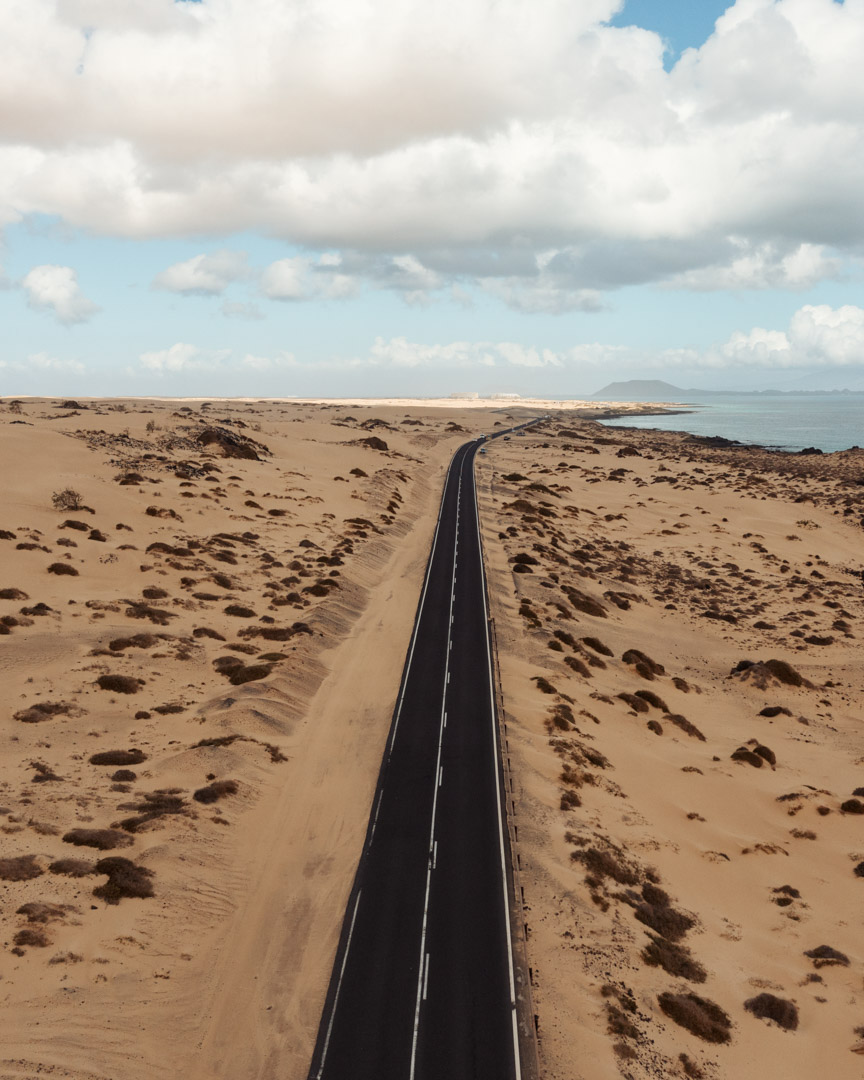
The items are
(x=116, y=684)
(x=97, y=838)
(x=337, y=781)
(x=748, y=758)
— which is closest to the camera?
(x=97, y=838)

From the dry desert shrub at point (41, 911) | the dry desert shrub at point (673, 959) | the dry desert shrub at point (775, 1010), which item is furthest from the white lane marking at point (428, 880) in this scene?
the dry desert shrub at point (41, 911)

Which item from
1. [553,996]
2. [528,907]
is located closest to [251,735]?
[528,907]

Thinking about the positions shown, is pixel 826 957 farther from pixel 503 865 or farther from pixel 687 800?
pixel 503 865

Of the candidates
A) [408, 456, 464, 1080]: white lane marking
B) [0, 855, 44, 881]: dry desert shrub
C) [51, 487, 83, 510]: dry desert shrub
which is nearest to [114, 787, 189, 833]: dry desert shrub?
[0, 855, 44, 881]: dry desert shrub

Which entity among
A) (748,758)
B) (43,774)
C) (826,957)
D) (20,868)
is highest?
(43,774)

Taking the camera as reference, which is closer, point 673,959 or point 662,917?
point 673,959

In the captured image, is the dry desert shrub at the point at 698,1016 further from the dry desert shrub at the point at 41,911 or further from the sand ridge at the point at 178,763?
the dry desert shrub at the point at 41,911

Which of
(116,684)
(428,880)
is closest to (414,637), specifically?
(116,684)
